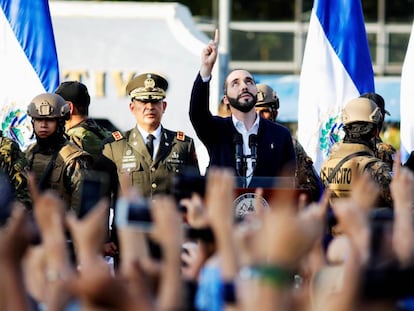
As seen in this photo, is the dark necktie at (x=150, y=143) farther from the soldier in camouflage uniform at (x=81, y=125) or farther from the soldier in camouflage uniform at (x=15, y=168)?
the soldier in camouflage uniform at (x=15, y=168)

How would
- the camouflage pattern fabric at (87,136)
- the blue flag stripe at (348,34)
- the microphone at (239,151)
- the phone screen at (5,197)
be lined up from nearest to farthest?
1. the phone screen at (5,197)
2. the microphone at (239,151)
3. the camouflage pattern fabric at (87,136)
4. the blue flag stripe at (348,34)

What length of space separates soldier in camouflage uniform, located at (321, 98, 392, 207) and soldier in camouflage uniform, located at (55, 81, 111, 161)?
2.06 meters

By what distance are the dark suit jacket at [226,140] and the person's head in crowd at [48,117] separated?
112 cm

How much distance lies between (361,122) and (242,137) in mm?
1014

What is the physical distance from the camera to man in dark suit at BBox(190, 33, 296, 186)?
9664 mm

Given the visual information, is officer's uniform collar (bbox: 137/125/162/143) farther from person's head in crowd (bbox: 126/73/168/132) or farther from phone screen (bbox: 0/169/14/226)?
phone screen (bbox: 0/169/14/226)

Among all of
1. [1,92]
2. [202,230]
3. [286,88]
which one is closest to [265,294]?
[202,230]

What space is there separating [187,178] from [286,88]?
19.2m

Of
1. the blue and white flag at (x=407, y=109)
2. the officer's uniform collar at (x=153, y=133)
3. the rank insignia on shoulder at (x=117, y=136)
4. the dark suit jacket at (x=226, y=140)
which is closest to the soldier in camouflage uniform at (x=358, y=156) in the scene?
the dark suit jacket at (x=226, y=140)

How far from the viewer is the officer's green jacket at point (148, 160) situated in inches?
398

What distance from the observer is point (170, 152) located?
10234 mm

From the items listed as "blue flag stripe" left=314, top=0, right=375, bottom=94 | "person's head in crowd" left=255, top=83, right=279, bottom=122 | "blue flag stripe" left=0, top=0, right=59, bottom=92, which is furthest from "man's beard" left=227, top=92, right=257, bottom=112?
"blue flag stripe" left=314, top=0, right=375, bottom=94

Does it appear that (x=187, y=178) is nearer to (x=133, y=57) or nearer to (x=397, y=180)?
(x=397, y=180)

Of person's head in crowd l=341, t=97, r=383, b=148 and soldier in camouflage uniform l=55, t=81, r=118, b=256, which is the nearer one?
person's head in crowd l=341, t=97, r=383, b=148
